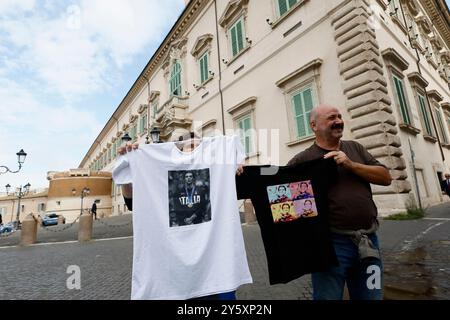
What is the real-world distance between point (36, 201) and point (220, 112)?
182 feet

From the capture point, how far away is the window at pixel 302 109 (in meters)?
9.66

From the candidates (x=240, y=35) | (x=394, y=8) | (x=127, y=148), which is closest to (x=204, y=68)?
(x=240, y=35)

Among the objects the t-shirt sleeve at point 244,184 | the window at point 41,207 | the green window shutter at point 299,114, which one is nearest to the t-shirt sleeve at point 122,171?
the t-shirt sleeve at point 244,184

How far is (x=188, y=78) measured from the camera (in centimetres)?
Answer: 1795

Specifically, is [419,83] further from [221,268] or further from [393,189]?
[221,268]

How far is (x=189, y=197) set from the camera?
7.46 ft

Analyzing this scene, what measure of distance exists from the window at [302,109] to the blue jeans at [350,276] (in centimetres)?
824

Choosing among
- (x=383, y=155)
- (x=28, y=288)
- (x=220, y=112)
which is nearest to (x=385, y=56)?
(x=383, y=155)

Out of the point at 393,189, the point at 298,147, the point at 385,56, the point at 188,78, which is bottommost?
the point at 393,189

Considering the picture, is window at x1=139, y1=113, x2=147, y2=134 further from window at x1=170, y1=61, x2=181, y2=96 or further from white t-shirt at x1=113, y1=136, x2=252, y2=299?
white t-shirt at x1=113, y1=136, x2=252, y2=299

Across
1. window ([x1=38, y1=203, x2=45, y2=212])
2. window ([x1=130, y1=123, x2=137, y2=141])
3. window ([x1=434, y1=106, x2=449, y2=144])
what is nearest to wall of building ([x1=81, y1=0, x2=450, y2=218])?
window ([x1=434, y1=106, x2=449, y2=144])

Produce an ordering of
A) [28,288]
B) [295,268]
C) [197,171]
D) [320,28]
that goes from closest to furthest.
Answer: [295,268]
[197,171]
[28,288]
[320,28]

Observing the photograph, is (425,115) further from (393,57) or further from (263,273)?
(263,273)

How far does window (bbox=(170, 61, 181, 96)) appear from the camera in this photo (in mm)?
18781
